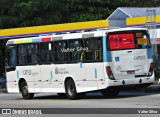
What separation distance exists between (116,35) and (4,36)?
25.5 meters

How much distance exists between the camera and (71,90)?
22422 mm

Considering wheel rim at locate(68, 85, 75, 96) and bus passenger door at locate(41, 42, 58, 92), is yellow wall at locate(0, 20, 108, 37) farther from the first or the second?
wheel rim at locate(68, 85, 75, 96)

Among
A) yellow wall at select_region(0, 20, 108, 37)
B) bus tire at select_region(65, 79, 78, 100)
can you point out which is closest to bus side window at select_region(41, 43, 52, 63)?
bus tire at select_region(65, 79, 78, 100)

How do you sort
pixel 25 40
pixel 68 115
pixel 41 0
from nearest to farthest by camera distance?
1. pixel 68 115
2. pixel 25 40
3. pixel 41 0

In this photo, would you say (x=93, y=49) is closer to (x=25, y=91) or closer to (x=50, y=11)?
(x=25, y=91)

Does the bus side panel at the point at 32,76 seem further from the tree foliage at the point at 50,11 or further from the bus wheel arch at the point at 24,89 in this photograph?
the tree foliage at the point at 50,11

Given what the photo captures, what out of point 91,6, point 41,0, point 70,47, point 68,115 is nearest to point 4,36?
point 41,0

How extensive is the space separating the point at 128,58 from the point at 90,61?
1.55 m

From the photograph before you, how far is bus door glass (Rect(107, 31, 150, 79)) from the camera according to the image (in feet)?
69.0

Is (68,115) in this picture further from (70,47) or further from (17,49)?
(17,49)

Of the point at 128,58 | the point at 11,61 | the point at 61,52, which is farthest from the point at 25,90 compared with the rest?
the point at 128,58

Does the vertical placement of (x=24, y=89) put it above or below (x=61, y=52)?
below

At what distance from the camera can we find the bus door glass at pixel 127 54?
21031mm

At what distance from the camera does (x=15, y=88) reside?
2573 centimetres
